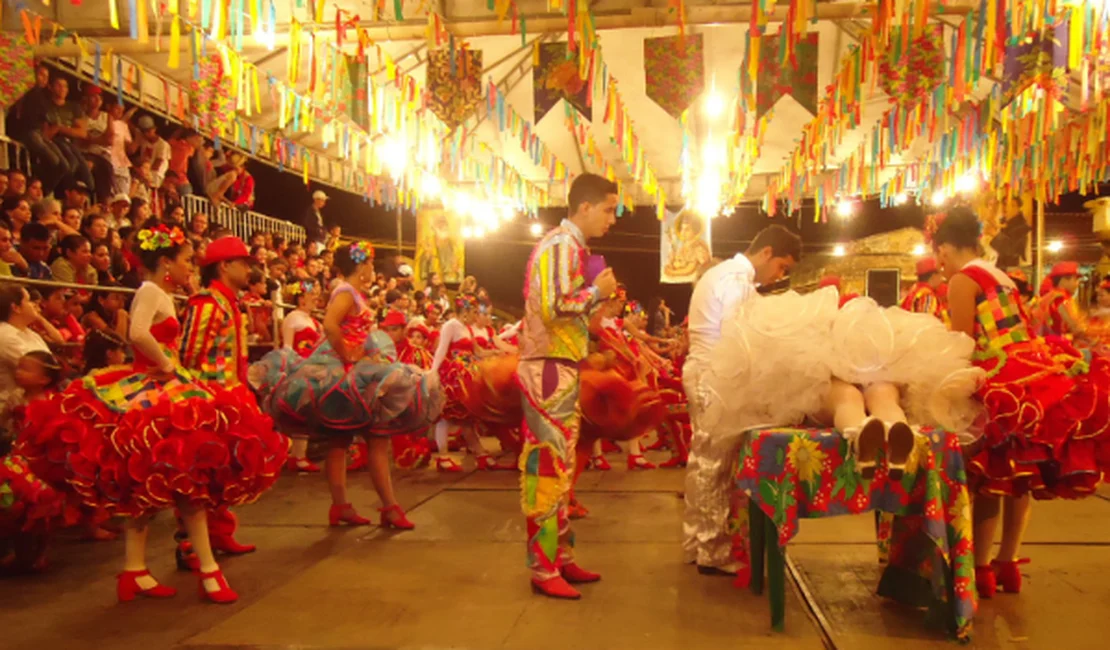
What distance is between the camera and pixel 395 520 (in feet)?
18.1

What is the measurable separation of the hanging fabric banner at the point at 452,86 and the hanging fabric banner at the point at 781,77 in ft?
11.4

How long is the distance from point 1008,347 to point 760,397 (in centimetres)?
111

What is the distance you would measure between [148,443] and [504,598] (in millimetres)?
1746

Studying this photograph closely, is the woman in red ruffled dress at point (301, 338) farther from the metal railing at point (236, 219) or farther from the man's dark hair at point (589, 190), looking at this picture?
the metal railing at point (236, 219)

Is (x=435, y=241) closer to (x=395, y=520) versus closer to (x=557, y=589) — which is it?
(x=395, y=520)

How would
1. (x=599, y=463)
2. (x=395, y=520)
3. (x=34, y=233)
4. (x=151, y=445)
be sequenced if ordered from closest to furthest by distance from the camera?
(x=151, y=445) → (x=395, y=520) → (x=34, y=233) → (x=599, y=463)

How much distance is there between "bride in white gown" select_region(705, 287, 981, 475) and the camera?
3.51 meters

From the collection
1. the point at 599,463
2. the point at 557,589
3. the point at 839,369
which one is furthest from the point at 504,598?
the point at 599,463

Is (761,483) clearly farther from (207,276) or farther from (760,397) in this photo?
(207,276)

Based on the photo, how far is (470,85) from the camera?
10656 mm

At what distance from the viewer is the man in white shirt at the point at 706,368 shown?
14.2ft

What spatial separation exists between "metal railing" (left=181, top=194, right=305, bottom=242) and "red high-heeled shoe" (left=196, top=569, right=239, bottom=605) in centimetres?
945

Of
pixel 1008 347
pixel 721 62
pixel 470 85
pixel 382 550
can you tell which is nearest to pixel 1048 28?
pixel 721 62

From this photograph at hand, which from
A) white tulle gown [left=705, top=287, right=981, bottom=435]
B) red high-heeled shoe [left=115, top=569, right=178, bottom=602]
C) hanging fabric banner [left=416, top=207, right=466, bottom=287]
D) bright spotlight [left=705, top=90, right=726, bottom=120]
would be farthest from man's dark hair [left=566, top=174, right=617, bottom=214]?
hanging fabric banner [left=416, top=207, right=466, bottom=287]
